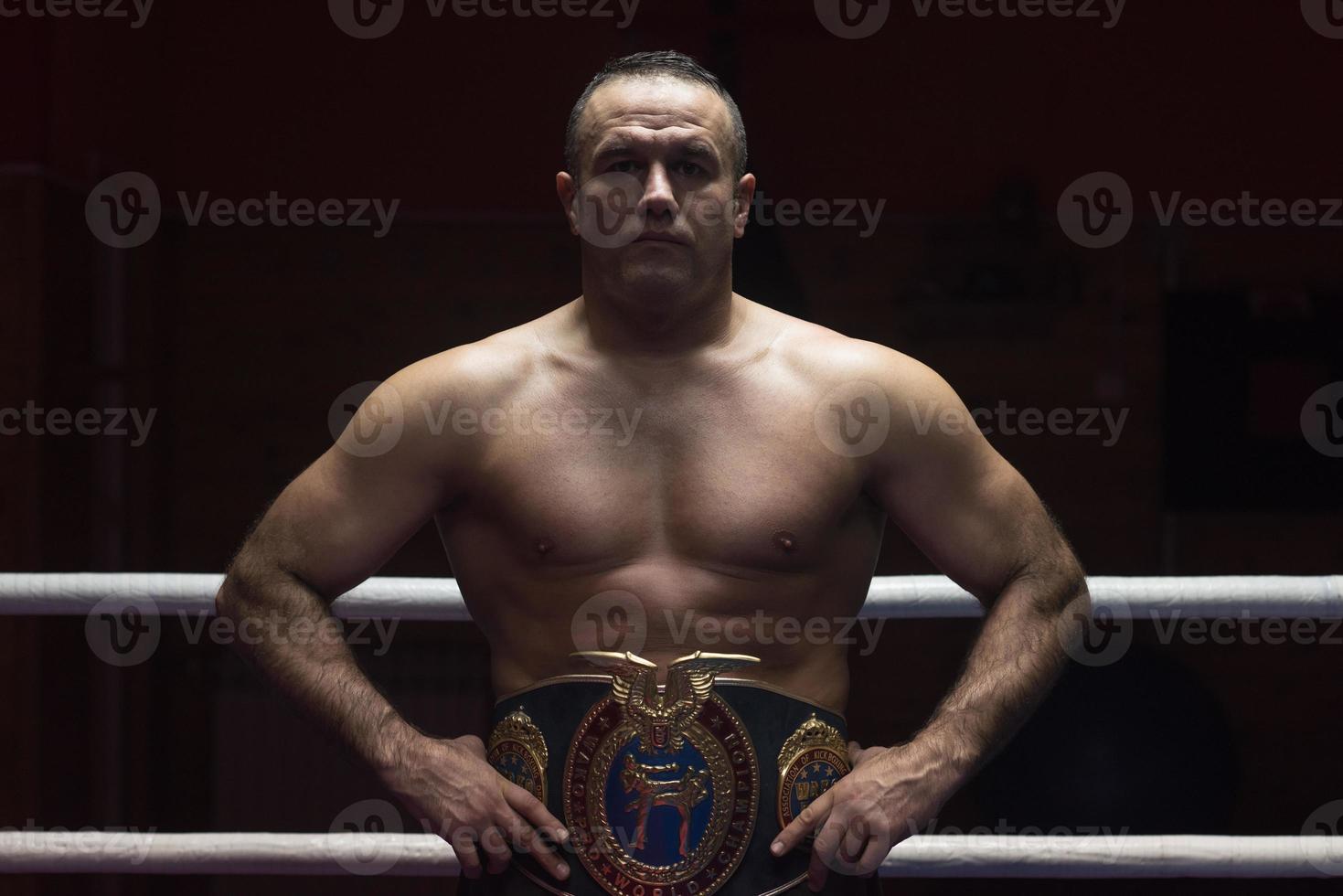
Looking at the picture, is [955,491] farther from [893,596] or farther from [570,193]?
[570,193]

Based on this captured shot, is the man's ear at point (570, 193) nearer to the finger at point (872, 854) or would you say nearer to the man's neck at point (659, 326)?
the man's neck at point (659, 326)

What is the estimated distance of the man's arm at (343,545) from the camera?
1.55 metres

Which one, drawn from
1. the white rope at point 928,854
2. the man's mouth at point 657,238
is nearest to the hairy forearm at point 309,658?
the white rope at point 928,854

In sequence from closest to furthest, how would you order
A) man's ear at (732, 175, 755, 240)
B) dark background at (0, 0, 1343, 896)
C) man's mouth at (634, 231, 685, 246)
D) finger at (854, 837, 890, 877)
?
finger at (854, 837, 890, 877) < man's mouth at (634, 231, 685, 246) < man's ear at (732, 175, 755, 240) < dark background at (0, 0, 1343, 896)

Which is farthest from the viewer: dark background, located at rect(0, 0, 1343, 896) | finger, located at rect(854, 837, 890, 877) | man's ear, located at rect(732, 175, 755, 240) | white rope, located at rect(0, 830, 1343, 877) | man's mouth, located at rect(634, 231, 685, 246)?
dark background, located at rect(0, 0, 1343, 896)

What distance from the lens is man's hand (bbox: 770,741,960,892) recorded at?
4.79 feet

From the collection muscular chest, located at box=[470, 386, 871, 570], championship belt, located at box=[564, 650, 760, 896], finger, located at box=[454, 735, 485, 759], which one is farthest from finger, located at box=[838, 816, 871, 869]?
finger, located at box=[454, 735, 485, 759]

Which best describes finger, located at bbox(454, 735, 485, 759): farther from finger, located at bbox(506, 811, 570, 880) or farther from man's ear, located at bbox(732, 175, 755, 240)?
man's ear, located at bbox(732, 175, 755, 240)

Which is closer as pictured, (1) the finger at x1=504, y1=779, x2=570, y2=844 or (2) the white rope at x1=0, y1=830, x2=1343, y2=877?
(1) the finger at x1=504, y1=779, x2=570, y2=844

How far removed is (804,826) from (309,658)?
57 cm

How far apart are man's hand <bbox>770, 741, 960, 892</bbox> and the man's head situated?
1.85 feet

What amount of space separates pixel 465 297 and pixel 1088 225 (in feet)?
6.39

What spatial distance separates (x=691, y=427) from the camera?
1.62 m

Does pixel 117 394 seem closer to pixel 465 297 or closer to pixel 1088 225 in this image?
pixel 465 297
